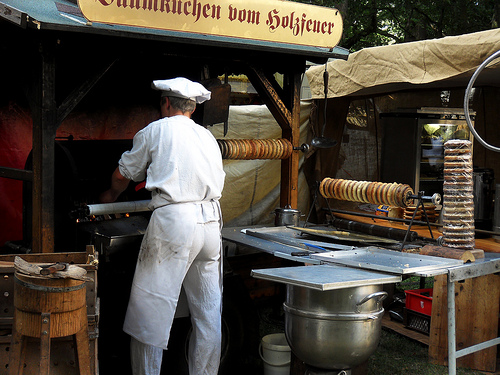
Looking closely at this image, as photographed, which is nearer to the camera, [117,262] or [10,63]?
[117,262]

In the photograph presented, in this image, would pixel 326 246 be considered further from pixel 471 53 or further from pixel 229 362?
pixel 471 53

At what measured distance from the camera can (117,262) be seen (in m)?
4.26

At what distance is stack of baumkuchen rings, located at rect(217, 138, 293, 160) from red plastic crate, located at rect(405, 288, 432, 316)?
6.04 ft

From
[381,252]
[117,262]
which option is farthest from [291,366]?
[117,262]

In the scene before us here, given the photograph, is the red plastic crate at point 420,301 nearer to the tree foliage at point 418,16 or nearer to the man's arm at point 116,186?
the man's arm at point 116,186

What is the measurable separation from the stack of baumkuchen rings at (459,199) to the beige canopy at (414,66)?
134cm

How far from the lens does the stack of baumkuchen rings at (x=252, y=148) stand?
4969mm

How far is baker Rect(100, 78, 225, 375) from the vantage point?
3715 mm

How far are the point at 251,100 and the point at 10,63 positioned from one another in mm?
3881

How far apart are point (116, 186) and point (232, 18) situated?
5.00 ft

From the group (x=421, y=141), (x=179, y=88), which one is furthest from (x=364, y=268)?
(x=421, y=141)

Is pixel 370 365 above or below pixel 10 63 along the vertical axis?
below

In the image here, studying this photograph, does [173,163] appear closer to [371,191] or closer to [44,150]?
[44,150]

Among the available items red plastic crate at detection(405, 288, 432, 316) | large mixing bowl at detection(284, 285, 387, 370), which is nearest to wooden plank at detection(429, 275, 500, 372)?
red plastic crate at detection(405, 288, 432, 316)
